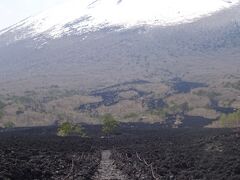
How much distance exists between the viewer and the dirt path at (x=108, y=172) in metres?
26.4

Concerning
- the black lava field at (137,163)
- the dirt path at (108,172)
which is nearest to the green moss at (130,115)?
the black lava field at (137,163)

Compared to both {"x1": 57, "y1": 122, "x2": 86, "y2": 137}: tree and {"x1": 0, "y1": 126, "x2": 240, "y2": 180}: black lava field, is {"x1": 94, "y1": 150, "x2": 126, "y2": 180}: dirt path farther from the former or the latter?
{"x1": 57, "y1": 122, "x2": 86, "y2": 137}: tree

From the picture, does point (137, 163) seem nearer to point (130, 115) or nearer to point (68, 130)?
point (68, 130)

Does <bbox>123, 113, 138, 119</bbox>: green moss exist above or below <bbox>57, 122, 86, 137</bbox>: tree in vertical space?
above

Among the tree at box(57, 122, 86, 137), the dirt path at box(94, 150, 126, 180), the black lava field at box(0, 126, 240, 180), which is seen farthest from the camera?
the tree at box(57, 122, 86, 137)

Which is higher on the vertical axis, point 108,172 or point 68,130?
point 68,130

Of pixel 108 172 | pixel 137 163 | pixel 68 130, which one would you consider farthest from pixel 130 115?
pixel 108 172

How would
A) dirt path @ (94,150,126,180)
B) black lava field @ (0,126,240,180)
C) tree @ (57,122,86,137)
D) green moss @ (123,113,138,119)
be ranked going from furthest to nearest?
green moss @ (123,113,138,119) → tree @ (57,122,86,137) → dirt path @ (94,150,126,180) → black lava field @ (0,126,240,180)

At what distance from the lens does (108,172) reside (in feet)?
95.1

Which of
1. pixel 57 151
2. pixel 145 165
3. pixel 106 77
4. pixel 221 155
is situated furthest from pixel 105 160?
pixel 106 77

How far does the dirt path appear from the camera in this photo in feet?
86.6

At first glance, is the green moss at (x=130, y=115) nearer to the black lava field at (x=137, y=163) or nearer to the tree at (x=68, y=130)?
the tree at (x=68, y=130)

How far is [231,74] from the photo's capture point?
166875mm

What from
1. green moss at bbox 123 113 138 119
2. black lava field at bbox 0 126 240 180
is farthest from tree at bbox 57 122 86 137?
green moss at bbox 123 113 138 119
